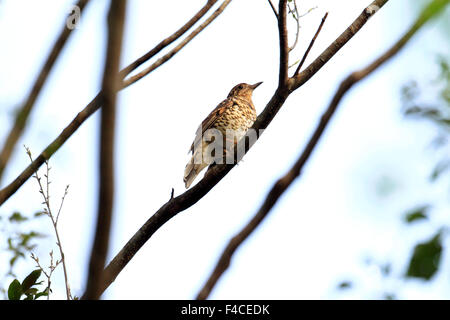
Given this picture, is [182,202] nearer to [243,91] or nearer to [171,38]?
[171,38]

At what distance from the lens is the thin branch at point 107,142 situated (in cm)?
98

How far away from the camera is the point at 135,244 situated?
119 inches

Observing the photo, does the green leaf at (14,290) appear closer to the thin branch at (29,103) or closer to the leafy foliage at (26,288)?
the leafy foliage at (26,288)

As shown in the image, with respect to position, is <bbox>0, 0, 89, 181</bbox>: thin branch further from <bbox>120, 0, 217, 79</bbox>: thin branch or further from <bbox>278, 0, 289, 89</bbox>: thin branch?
<bbox>278, 0, 289, 89</bbox>: thin branch

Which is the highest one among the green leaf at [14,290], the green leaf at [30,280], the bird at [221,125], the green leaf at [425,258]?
the bird at [221,125]

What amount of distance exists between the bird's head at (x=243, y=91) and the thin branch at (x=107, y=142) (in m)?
6.53

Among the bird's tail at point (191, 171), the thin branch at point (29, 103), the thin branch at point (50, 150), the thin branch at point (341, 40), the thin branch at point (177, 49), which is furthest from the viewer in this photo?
the bird's tail at point (191, 171)

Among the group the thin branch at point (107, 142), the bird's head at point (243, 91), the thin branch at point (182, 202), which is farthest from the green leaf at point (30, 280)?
the bird's head at point (243, 91)

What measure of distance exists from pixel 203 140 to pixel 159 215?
370 centimetres

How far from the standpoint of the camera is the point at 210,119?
7.06 metres

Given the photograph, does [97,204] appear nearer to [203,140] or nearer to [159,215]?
[159,215]
